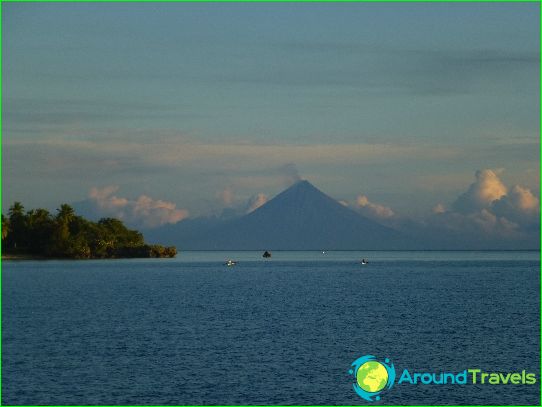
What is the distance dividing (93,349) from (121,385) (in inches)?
536

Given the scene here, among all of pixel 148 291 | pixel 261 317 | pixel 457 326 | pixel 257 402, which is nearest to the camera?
pixel 257 402

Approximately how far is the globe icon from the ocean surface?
0.88 metres

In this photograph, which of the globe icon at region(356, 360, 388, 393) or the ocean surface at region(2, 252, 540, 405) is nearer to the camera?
the ocean surface at region(2, 252, 540, 405)

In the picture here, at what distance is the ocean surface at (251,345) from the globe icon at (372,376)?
2.90ft

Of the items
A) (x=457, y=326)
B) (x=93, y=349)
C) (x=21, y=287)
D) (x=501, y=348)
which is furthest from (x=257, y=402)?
(x=21, y=287)

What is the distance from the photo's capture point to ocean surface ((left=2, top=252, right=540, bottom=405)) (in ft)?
161

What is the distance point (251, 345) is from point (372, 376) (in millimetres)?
13247

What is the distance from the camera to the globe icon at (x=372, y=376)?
5106cm

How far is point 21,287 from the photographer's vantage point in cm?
13188

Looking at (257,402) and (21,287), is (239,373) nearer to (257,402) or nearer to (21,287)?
(257,402)

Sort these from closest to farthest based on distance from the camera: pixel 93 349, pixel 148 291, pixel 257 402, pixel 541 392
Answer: pixel 257 402 → pixel 541 392 → pixel 93 349 → pixel 148 291

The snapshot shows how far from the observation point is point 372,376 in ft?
181

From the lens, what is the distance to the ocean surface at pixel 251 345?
161ft

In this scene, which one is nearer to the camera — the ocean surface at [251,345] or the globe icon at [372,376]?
the ocean surface at [251,345]
